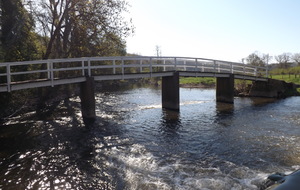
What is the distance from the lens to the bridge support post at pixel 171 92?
684 inches

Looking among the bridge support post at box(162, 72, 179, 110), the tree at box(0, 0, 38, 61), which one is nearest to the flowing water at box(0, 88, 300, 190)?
the bridge support post at box(162, 72, 179, 110)

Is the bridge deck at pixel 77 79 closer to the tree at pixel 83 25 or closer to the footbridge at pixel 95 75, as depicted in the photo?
the footbridge at pixel 95 75

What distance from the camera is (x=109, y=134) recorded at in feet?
36.6

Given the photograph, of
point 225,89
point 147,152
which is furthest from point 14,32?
point 225,89

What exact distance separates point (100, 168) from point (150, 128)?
201 inches

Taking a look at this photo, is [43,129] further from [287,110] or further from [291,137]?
[287,110]

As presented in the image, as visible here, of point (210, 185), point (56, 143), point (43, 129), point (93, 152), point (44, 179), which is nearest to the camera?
point (210, 185)

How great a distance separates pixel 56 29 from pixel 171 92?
9.89m

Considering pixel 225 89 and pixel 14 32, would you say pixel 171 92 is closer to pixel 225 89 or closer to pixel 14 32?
pixel 225 89

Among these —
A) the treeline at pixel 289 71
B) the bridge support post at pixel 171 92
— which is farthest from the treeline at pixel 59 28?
the treeline at pixel 289 71

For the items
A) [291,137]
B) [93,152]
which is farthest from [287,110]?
[93,152]

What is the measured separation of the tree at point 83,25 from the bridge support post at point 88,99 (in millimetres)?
6792

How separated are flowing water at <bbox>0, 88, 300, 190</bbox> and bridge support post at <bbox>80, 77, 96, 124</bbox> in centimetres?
69

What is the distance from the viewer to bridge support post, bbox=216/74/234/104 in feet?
68.4
